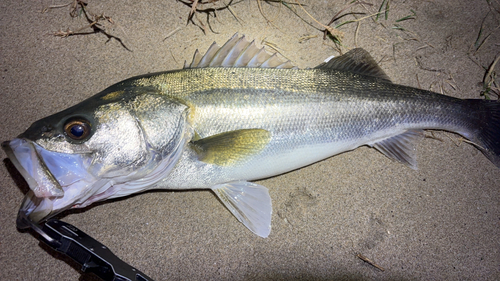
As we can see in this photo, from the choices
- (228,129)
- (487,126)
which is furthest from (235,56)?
(487,126)

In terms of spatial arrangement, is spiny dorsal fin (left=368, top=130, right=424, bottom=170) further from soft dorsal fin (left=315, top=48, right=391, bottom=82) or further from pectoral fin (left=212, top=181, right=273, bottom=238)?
pectoral fin (left=212, top=181, right=273, bottom=238)

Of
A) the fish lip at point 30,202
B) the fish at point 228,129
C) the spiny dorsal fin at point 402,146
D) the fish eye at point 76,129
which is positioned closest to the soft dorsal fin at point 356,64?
the fish at point 228,129

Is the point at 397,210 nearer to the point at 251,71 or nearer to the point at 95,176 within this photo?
the point at 251,71

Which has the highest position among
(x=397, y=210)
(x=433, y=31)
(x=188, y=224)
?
(x=433, y=31)

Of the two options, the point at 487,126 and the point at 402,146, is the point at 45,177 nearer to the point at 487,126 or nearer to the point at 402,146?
the point at 402,146

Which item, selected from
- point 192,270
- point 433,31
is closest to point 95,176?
point 192,270

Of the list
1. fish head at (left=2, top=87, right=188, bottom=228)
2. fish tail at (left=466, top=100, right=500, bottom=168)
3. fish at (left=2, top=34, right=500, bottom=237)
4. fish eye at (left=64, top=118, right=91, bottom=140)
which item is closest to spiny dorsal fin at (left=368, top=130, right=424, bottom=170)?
fish at (left=2, top=34, right=500, bottom=237)

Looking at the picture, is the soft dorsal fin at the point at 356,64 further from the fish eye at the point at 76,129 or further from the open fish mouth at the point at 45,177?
the open fish mouth at the point at 45,177
